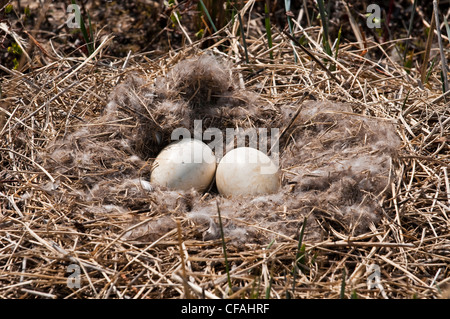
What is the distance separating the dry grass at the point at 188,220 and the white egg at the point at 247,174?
0.87 feet

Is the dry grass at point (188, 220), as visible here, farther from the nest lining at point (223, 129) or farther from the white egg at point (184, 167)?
the white egg at point (184, 167)

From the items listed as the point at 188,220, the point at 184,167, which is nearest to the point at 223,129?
the point at 184,167

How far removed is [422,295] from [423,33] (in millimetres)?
2491

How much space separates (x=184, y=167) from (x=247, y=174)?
29 cm

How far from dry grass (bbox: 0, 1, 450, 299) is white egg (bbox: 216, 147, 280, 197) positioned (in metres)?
0.26

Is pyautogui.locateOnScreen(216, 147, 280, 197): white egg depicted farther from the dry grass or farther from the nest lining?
the dry grass

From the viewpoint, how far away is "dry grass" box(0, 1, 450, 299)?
1941 millimetres

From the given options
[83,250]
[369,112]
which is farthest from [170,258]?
[369,112]

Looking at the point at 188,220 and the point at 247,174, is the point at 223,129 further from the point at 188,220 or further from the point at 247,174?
the point at 188,220

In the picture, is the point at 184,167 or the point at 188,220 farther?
the point at 184,167

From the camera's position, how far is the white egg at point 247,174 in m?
2.40

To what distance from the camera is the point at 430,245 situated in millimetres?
2115

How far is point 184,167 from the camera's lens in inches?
96.2
